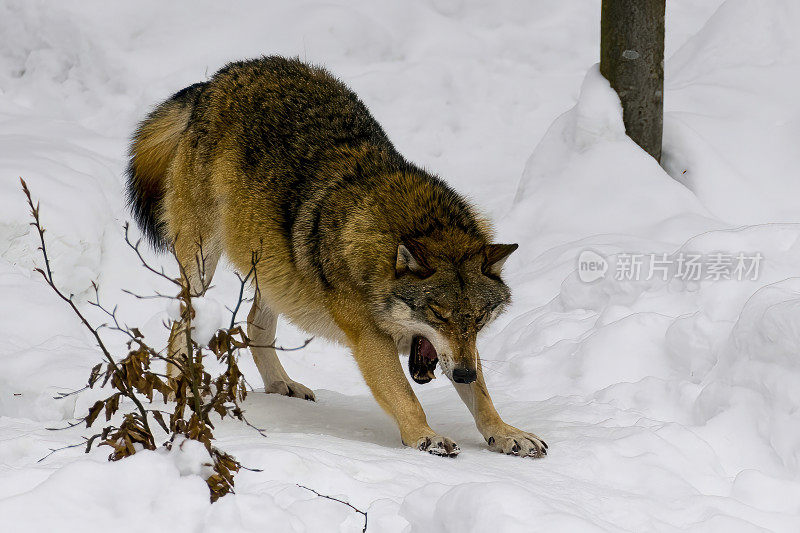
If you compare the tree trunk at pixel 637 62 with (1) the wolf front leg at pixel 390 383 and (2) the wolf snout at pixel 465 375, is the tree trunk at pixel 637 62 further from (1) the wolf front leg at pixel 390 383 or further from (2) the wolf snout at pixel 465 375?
(2) the wolf snout at pixel 465 375

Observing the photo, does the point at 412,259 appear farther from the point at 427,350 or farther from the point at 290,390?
the point at 290,390

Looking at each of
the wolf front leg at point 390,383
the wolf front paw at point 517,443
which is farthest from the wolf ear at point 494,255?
the wolf front paw at point 517,443

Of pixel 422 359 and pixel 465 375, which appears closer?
pixel 465 375

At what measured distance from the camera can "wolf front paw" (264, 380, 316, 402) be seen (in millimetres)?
5789

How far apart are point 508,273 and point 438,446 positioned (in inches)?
160

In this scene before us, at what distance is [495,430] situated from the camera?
4.39m

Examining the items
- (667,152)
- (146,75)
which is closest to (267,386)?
(667,152)

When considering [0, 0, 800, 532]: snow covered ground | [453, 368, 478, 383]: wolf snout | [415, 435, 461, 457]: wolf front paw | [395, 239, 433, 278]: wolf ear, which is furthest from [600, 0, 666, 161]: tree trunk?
[415, 435, 461, 457]: wolf front paw

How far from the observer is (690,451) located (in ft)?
13.1

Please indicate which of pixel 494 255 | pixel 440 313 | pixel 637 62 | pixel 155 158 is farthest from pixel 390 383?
pixel 637 62

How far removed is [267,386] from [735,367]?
2918 mm

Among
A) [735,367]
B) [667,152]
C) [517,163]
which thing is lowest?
[735,367]

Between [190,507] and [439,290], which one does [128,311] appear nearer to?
[439,290]

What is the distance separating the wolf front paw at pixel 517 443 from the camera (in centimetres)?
414
